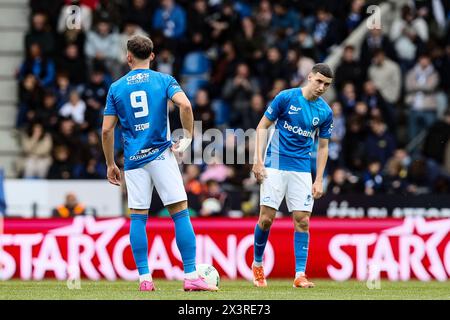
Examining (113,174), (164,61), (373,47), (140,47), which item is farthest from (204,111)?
(140,47)

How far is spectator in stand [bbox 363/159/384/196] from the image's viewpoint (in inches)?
779

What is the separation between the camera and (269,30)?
76.0ft

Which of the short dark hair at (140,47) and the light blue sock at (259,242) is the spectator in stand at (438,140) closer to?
the light blue sock at (259,242)

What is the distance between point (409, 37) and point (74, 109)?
245 inches

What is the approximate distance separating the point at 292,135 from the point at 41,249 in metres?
5.26

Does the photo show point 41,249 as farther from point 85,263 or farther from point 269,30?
point 269,30

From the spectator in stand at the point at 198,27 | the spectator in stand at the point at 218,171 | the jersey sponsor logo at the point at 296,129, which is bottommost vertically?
the spectator in stand at the point at 218,171

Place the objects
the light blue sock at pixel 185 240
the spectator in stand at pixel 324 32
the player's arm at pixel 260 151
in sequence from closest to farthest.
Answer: the light blue sock at pixel 185 240, the player's arm at pixel 260 151, the spectator in stand at pixel 324 32

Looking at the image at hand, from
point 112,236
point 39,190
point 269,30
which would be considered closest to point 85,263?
point 112,236

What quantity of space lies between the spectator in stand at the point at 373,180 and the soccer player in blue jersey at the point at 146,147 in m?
8.18

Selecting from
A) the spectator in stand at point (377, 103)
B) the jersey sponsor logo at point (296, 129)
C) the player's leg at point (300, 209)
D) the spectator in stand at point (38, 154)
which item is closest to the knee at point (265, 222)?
the player's leg at point (300, 209)

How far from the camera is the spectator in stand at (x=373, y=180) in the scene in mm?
19797

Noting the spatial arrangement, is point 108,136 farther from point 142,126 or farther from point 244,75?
point 244,75

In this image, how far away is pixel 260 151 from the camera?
13.1 meters
